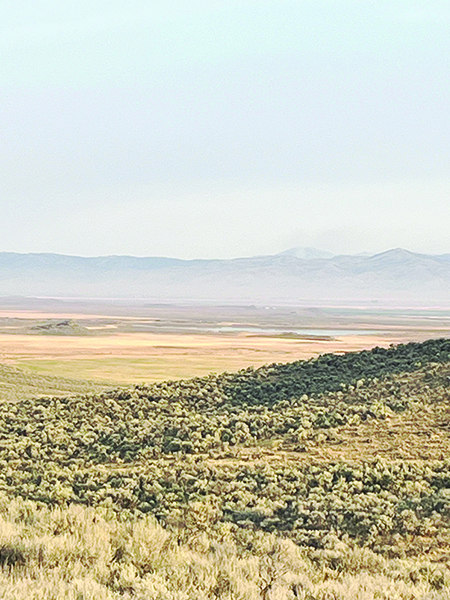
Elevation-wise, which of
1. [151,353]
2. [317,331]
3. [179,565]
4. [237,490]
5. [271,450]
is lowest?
[151,353]

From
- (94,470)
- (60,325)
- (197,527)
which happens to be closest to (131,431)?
(94,470)

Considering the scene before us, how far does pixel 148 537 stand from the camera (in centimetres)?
1031

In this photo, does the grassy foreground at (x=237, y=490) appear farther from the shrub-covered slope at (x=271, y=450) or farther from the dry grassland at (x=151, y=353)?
the dry grassland at (x=151, y=353)

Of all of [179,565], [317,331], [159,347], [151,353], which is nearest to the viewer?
[179,565]

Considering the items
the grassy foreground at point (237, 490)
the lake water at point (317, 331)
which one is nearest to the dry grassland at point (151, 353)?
A: the lake water at point (317, 331)

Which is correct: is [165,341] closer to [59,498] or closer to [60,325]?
[60,325]

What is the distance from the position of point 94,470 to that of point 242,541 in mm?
5536

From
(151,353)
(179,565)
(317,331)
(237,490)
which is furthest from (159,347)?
(179,565)

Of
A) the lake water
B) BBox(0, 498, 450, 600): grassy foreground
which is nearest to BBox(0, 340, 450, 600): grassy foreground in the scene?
BBox(0, 498, 450, 600): grassy foreground

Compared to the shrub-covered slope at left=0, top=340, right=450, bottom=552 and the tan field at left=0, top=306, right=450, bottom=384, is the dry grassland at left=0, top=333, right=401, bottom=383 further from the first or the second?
the shrub-covered slope at left=0, top=340, right=450, bottom=552

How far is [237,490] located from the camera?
13.9 meters

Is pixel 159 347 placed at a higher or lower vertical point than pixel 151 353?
higher

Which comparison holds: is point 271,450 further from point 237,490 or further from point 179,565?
point 179,565

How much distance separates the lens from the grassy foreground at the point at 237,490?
28.6 feet
